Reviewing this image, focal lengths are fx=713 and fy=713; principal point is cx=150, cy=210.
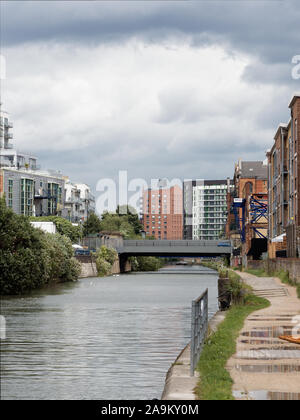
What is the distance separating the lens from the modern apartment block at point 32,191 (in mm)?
147250

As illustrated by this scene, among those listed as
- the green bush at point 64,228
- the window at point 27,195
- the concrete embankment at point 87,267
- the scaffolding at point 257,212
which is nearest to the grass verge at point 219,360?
the concrete embankment at point 87,267

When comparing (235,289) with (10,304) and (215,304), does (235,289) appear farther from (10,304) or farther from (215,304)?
(10,304)

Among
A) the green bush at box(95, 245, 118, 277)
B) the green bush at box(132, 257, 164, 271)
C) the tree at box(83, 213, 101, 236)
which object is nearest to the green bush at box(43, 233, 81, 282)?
the green bush at box(95, 245, 118, 277)

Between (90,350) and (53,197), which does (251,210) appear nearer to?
(53,197)

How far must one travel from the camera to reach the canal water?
53.3 feet

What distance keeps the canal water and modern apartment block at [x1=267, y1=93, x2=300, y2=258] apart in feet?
75.9

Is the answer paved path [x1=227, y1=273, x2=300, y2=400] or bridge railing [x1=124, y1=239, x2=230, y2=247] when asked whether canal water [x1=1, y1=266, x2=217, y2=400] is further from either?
bridge railing [x1=124, y1=239, x2=230, y2=247]

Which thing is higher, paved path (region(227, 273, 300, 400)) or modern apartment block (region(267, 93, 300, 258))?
modern apartment block (region(267, 93, 300, 258))

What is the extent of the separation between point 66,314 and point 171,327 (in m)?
9.70

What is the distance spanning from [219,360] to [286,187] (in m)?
63.0

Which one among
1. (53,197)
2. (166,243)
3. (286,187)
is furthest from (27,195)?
(286,187)

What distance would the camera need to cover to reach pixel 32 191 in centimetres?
15638

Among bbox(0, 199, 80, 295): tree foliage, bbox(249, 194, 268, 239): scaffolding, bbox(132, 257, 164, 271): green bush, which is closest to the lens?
bbox(0, 199, 80, 295): tree foliage

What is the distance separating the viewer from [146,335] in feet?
90.9
